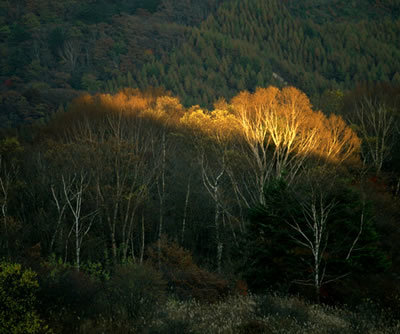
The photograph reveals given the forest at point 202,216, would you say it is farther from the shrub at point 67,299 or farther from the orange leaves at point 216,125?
the orange leaves at point 216,125

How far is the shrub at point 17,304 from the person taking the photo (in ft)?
37.4

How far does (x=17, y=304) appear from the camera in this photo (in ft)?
38.1

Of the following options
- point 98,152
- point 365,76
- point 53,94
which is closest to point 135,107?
point 98,152

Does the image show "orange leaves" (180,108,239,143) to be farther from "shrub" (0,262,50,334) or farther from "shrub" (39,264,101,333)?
"shrub" (0,262,50,334)

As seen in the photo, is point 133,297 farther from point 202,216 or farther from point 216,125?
point 216,125

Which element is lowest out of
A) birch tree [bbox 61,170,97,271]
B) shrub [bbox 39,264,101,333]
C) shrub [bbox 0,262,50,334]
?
birch tree [bbox 61,170,97,271]

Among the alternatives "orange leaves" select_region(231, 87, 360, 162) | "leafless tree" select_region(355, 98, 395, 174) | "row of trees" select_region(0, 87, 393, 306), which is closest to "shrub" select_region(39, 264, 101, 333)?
"row of trees" select_region(0, 87, 393, 306)

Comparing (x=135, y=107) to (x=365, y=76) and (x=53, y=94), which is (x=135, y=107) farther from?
(x=365, y=76)

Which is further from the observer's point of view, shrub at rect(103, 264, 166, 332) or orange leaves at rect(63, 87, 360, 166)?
orange leaves at rect(63, 87, 360, 166)

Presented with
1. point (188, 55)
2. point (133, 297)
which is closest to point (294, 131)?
point (133, 297)

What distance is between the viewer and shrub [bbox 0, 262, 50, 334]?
37.4 ft

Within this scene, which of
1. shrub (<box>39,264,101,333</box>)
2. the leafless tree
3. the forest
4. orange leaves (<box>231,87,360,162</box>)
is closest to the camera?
shrub (<box>39,264,101,333</box>)

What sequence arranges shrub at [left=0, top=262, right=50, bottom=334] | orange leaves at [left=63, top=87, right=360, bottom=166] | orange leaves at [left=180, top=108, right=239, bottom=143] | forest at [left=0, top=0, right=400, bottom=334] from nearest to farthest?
shrub at [left=0, top=262, right=50, bottom=334] < forest at [left=0, top=0, right=400, bottom=334] < orange leaves at [left=63, top=87, right=360, bottom=166] < orange leaves at [left=180, top=108, right=239, bottom=143]

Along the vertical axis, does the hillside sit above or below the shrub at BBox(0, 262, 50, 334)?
below
